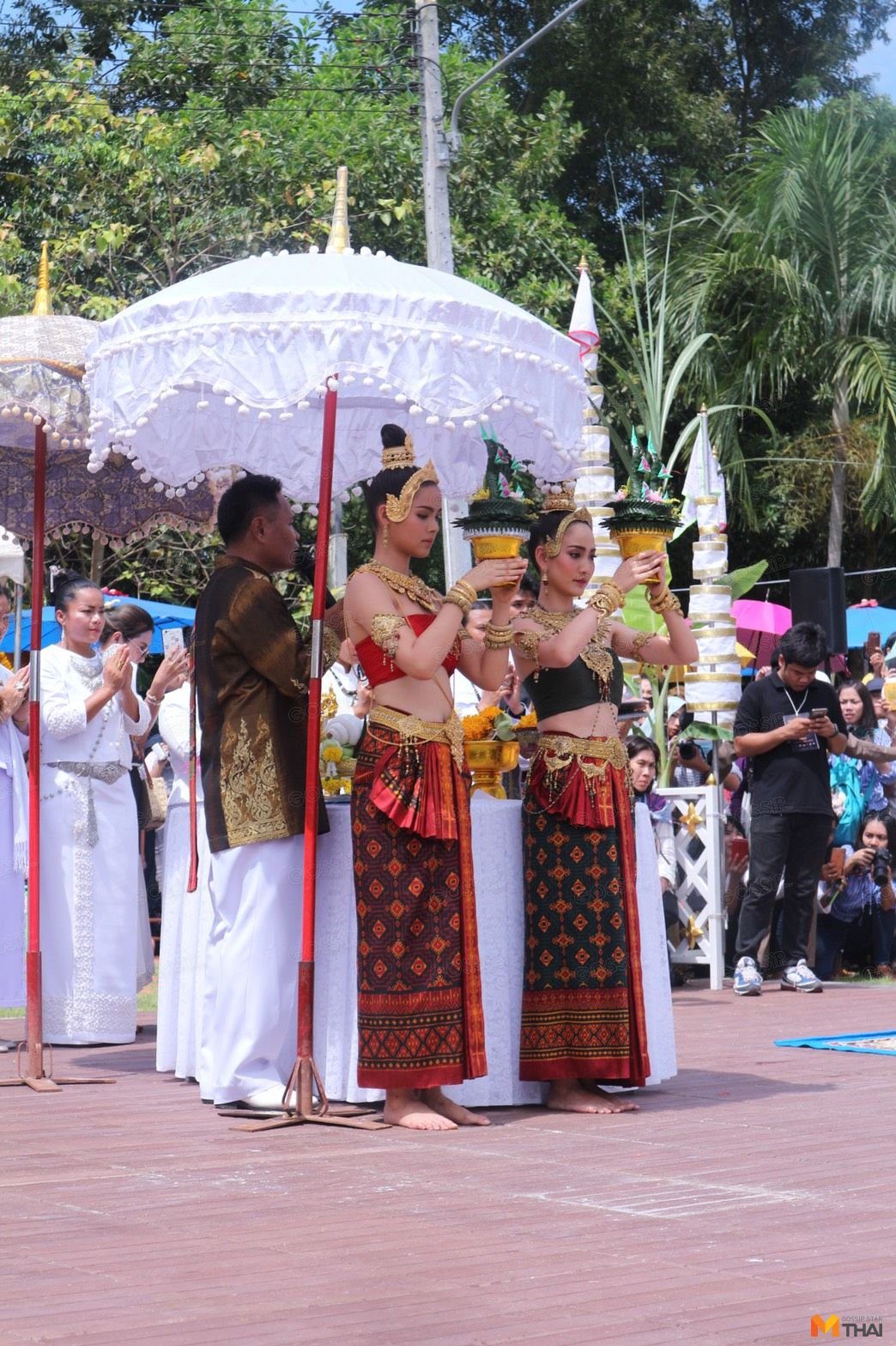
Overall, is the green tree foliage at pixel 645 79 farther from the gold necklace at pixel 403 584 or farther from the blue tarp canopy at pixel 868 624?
the gold necklace at pixel 403 584

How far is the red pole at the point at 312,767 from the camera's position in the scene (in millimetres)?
5633

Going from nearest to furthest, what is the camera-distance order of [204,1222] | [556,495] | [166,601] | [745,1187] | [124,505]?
[204,1222]
[745,1187]
[556,495]
[124,505]
[166,601]

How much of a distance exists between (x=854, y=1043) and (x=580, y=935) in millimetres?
2098

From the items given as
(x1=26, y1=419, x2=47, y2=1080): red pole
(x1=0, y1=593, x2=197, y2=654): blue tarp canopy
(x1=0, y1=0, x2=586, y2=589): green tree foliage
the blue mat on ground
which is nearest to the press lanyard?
the blue mat on ground

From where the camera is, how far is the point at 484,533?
563 cm

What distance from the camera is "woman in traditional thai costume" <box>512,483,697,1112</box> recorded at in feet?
19.5

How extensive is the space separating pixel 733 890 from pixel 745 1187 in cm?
639

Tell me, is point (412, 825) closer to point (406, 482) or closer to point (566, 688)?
point (566, 688)

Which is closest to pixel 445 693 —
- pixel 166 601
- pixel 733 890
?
pixel 733 890

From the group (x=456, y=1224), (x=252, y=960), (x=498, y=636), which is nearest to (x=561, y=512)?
(x=498, y=636)

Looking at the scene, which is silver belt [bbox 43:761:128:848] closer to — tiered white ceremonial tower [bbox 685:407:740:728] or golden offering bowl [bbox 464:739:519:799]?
golden offering bowl [bbox 464:739:519:799]

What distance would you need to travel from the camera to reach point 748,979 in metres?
9.76

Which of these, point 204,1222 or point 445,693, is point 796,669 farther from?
point 204,1222

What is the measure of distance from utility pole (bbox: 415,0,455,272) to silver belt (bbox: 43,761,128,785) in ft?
22.2
